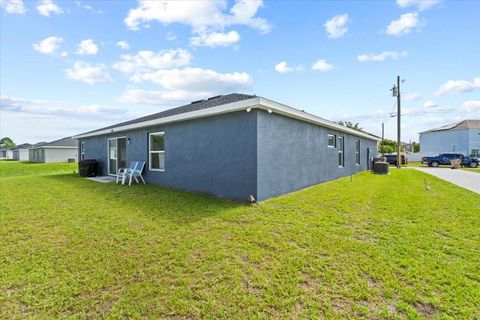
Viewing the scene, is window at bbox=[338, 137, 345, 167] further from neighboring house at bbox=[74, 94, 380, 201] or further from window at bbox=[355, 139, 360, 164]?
window at bbox=[355, 139, 360, 164]

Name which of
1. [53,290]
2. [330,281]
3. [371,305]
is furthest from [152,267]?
[371,305]

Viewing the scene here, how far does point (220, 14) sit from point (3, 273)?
31.8ft

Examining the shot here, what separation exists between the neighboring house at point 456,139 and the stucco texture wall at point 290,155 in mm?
34248

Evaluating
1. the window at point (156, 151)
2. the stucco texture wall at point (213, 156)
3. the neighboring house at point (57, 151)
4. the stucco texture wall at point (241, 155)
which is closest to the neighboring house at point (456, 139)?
the stucco texture wall at point (241, 155)

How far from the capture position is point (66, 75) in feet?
42.2

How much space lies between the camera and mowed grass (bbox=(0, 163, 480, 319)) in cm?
256

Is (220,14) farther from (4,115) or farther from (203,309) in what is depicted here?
(4,115)

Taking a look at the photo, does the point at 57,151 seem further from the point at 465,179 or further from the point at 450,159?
the point at 450,159

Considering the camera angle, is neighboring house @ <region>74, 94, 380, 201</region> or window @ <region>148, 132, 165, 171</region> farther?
window @ <region>148, 132, 165, 171</region>

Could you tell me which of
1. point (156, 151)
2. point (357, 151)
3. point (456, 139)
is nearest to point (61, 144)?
point (156, 151)

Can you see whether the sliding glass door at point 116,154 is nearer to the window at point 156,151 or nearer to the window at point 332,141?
the window at point 156,151

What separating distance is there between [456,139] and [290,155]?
3993 cm

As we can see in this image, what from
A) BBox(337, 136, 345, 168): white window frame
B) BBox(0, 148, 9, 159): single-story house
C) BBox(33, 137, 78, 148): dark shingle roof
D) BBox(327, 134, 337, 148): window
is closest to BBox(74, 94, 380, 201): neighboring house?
BBox(327, 134, 337, 148): window

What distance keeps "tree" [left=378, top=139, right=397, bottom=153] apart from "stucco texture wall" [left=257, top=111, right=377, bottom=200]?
3495 centimetres
